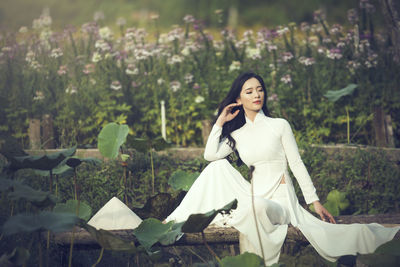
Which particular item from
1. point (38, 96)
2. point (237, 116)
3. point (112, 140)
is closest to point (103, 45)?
point (38, 96)

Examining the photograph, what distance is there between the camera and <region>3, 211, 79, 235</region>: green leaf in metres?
2.40

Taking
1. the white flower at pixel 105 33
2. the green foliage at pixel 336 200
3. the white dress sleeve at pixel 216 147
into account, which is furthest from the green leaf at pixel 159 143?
the white flower at pixel 105 33

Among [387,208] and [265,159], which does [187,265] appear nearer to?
[265,159]

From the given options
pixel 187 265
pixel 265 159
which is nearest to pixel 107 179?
pixel 187 265

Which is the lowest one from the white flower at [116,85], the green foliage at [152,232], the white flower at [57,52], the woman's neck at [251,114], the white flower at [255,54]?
the green foliage at [152,232]

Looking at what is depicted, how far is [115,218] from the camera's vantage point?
11.2 feet

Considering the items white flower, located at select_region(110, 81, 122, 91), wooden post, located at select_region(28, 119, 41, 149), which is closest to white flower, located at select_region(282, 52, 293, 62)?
white flower, located at select_region(110, 81, 122, 91)

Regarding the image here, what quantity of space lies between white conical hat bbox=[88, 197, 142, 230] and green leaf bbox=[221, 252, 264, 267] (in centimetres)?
100

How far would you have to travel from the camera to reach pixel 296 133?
527 cm

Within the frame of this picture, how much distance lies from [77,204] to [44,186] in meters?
1.38

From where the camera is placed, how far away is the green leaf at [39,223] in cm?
240

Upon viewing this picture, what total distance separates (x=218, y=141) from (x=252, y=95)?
0.34m

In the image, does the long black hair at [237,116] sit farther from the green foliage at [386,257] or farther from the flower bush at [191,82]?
the flower bush at [191,82]

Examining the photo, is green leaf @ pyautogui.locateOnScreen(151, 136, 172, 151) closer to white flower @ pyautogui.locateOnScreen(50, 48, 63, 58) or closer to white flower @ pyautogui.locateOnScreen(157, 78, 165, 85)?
white flower @ pyautogui.locateOnScreen(157, 78, 165, 85)
